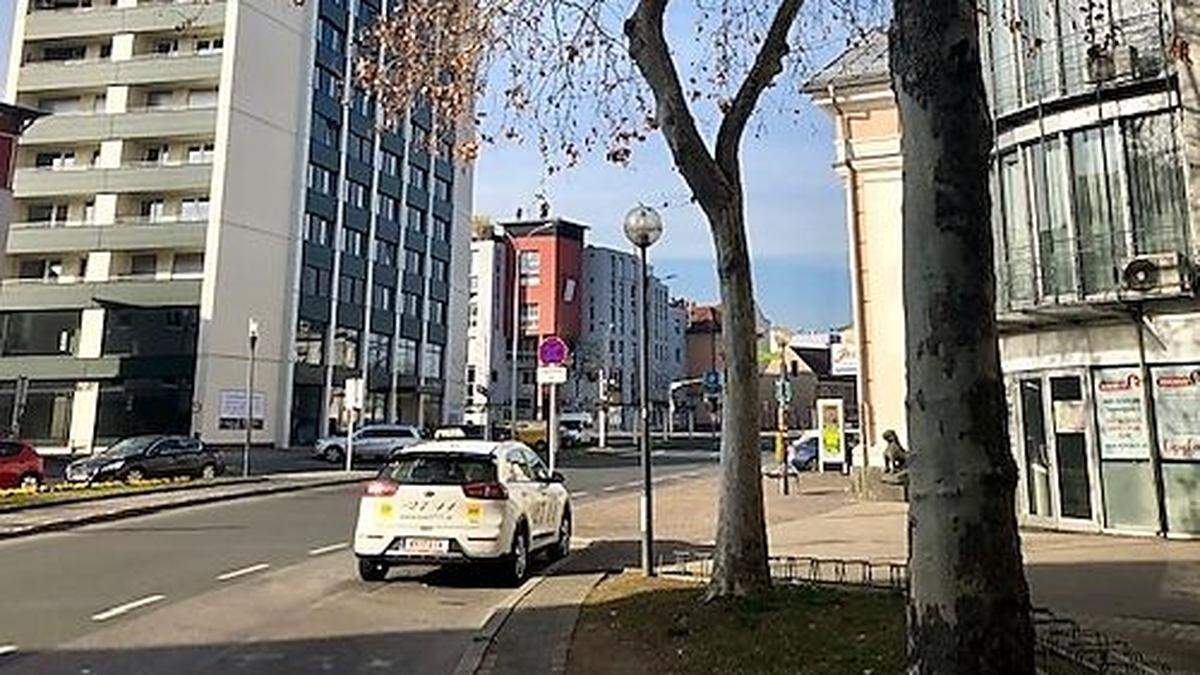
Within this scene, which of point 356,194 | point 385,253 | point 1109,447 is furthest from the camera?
point 385,253

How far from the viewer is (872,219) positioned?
84.3 ft

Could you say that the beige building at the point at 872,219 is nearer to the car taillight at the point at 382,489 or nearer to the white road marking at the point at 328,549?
the white road marking at the point at 328,549

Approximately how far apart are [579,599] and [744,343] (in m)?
3.18

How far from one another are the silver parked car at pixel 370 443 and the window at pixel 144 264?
12918 millimetres

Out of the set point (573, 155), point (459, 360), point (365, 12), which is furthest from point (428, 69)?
point (459, 360)

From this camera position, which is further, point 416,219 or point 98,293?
point 416,219

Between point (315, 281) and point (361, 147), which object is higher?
point (361, 147)

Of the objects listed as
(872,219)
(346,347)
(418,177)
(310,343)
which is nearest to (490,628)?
(872,219)

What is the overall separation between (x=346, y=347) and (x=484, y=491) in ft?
160

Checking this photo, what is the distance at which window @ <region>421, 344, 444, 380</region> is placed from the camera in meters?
68.4

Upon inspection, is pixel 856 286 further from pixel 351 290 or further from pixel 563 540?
pixel 351 290

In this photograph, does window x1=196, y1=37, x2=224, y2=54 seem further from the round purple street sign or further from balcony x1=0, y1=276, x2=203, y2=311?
the round purple street sign

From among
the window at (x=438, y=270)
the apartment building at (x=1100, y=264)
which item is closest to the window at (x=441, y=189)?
the window at (x=438, y=270)

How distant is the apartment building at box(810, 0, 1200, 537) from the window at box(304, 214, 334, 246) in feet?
141
